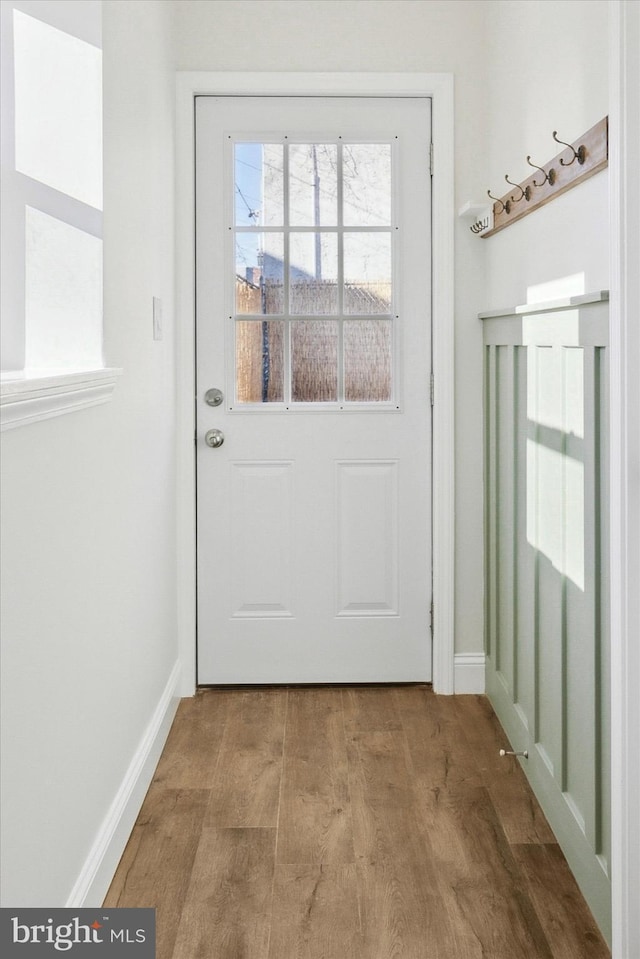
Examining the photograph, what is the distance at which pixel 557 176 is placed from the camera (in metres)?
2.20

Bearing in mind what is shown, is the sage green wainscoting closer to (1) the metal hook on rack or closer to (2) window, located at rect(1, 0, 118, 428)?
(1) the metal hook on rack

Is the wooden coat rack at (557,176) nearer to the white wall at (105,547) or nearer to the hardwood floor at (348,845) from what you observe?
the white wall at (105,547)

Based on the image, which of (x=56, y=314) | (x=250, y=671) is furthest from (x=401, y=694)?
(x=56, y=314)

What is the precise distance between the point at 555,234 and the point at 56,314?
4.03ft

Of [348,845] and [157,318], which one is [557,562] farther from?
[157,318]

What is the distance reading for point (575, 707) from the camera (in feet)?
6.71

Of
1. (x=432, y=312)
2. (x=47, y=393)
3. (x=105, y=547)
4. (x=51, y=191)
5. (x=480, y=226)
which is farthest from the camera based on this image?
(x=432, y=312)

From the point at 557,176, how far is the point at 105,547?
1.35 metres

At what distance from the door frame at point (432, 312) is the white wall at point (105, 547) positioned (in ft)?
0.37

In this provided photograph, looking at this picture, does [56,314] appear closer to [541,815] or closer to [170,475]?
[170,475]

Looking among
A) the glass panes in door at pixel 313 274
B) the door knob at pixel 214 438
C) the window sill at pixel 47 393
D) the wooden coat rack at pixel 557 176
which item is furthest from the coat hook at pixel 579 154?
the door knob at pixel 214 438

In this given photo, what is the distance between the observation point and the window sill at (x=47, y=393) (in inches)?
51.4

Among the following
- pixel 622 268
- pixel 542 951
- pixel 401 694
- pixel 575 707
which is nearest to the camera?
pixel 622 268

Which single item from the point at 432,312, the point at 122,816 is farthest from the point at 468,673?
the point at 122,816
